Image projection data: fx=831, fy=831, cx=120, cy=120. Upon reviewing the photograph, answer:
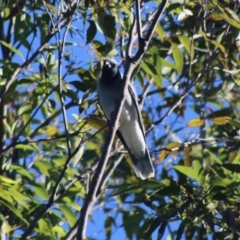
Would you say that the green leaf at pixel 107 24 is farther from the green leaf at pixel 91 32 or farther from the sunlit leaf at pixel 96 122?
the sunlit leaf at pixel 96 122

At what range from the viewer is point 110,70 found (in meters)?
5.09

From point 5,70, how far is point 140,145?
0.96m

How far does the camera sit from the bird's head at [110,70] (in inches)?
195

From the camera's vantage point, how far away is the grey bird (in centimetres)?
495

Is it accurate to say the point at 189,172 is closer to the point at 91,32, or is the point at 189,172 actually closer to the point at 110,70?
the point at 91,32

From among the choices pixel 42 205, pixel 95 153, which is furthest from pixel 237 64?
pixel 42 205

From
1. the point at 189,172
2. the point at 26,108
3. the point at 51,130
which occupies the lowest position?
the point at 189,172

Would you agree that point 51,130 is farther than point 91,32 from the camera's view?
Yes

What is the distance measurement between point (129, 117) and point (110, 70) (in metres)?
0.32

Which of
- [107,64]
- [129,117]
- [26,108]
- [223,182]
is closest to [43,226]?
[26,108]

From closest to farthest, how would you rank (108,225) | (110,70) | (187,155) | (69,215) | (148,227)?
(148,227)
(187,155)
(69,215)
(110,70)
(108,225)

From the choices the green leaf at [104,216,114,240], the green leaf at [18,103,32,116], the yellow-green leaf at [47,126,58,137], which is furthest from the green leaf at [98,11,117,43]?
the green leaf at [104,216,114,240]

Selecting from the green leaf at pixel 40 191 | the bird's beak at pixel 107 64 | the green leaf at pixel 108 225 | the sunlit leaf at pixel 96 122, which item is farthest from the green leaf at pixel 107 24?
the green leaf at pixel 108 225

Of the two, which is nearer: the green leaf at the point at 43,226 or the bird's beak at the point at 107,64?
the green leaf at the point at 43,226
